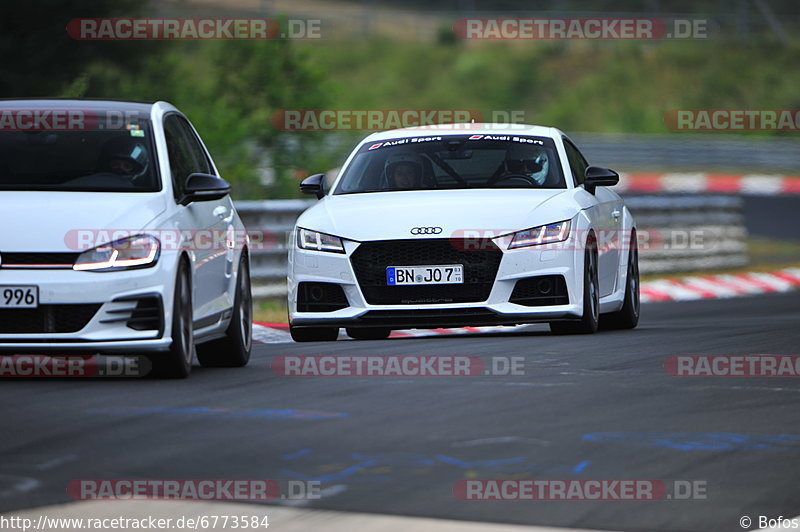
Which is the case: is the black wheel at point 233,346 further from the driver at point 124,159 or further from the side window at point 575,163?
the side window at point 575,163

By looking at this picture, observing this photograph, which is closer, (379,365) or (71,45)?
(379,365)

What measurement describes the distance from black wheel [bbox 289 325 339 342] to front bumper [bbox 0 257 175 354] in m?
3.26

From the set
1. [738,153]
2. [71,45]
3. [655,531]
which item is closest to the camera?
[655,531]

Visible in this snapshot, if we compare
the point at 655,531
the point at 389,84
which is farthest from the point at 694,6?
the point at 655,531

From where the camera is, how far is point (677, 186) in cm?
3731

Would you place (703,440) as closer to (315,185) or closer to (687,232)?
(315,185)

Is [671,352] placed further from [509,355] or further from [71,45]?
[71,45]

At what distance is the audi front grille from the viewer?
1197 centimetres

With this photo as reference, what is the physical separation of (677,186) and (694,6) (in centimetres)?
3457

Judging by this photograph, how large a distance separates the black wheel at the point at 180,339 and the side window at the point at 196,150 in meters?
1.46

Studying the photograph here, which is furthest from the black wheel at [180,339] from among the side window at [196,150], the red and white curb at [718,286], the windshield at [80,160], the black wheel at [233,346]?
the red and white curb at [718,286]

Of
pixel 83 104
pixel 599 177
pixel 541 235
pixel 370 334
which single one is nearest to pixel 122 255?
pixel 83 104

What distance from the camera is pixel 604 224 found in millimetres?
13445

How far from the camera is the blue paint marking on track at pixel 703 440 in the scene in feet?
24.4
